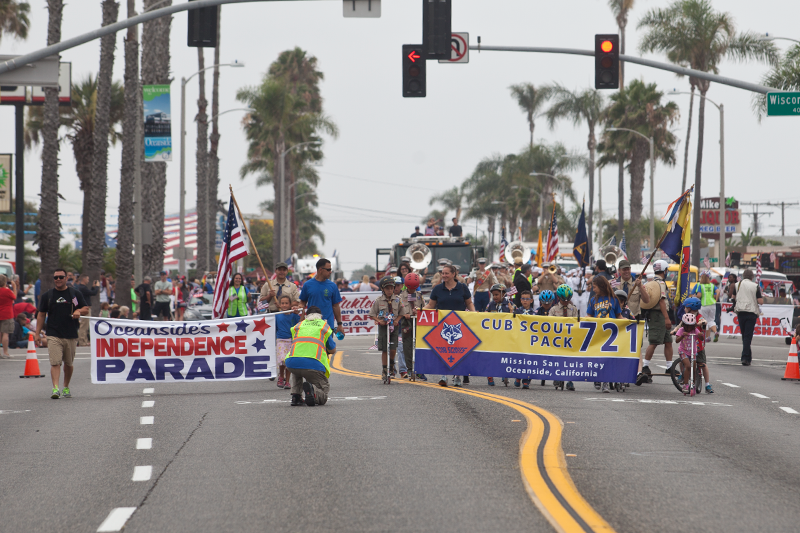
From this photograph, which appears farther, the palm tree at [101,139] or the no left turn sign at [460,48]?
the palm tree at [101,139]

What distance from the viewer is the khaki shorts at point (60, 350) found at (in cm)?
1469

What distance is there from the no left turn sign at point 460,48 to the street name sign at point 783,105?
575cm

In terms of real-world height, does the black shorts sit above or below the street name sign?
below

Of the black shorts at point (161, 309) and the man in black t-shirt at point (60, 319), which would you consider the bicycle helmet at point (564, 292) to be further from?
the black shorts at point (161, 309)

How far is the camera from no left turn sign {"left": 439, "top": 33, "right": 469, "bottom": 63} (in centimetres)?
2019

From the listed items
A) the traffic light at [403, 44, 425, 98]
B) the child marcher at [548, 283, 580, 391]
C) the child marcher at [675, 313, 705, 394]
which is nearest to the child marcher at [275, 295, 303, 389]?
the child marcher at [548, 283, 580, 391]

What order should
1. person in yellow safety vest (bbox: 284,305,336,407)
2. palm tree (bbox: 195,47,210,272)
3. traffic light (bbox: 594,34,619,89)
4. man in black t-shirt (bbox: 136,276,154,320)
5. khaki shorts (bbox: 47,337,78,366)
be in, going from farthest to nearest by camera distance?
palm tree (bbox: 195,47,210,272)
man in black t-shirt (bbox: 136,276,154,320)
traffic light (bbox: 594,34,619,89)
khaki shorts (bbox: 47,337,78,366)
person in yellow safety vest (bbox: 284,305,336,407)

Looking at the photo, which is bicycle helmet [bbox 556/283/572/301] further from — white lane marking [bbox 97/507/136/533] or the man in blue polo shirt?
white lane marking [bbox 97/507/136/533]

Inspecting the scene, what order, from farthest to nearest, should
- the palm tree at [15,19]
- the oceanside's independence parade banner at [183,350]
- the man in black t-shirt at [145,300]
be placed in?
the palm tree at [15,19]
the man in black t-shirt at [145,300]
the oceanside's independence parade banner at [183,350]

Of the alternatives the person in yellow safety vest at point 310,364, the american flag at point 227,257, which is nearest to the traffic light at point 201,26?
the american flag at point 227,257

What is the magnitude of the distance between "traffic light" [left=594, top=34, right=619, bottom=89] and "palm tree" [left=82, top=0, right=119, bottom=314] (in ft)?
57.8

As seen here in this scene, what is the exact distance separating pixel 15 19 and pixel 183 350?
31737 mm

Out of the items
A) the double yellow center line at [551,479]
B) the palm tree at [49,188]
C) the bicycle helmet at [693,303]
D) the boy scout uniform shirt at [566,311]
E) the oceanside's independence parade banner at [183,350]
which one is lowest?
the double yellow center line at [551,479]

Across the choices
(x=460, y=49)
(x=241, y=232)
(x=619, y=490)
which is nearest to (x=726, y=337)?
(x=460, y=49)
